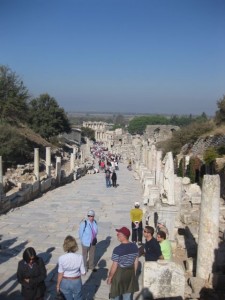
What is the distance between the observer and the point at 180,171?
31781mm

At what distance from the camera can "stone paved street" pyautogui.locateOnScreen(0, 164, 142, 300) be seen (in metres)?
8.15

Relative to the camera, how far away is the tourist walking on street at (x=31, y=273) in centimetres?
586

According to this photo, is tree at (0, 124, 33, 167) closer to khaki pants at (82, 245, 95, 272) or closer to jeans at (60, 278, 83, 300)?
khaki pants at (82, 245, 95, 272)

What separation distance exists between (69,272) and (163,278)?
159 cm

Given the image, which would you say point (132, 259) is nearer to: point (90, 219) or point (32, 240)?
point (90, 219)

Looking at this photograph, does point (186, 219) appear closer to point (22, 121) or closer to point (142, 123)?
point (22, 121)

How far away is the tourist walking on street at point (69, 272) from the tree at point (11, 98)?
3955 centimetres

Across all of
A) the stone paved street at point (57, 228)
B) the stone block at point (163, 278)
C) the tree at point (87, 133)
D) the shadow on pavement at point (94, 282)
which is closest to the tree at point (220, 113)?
the stone paved street at point (57, 228)

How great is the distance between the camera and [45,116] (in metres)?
58.3

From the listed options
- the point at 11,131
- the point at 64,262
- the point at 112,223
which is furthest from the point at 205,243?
the point at 11,131

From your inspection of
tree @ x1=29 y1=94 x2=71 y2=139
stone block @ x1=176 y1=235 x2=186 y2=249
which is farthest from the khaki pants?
tree @ x1=29 y1=94 x2=71 y2=139

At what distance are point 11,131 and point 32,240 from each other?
28.2 m

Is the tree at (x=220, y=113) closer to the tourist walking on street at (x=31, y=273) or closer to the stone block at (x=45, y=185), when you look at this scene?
the stone block at (x=45, y=185)

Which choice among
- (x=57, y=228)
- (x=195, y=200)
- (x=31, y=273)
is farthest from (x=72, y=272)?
(x=195, y=200)
